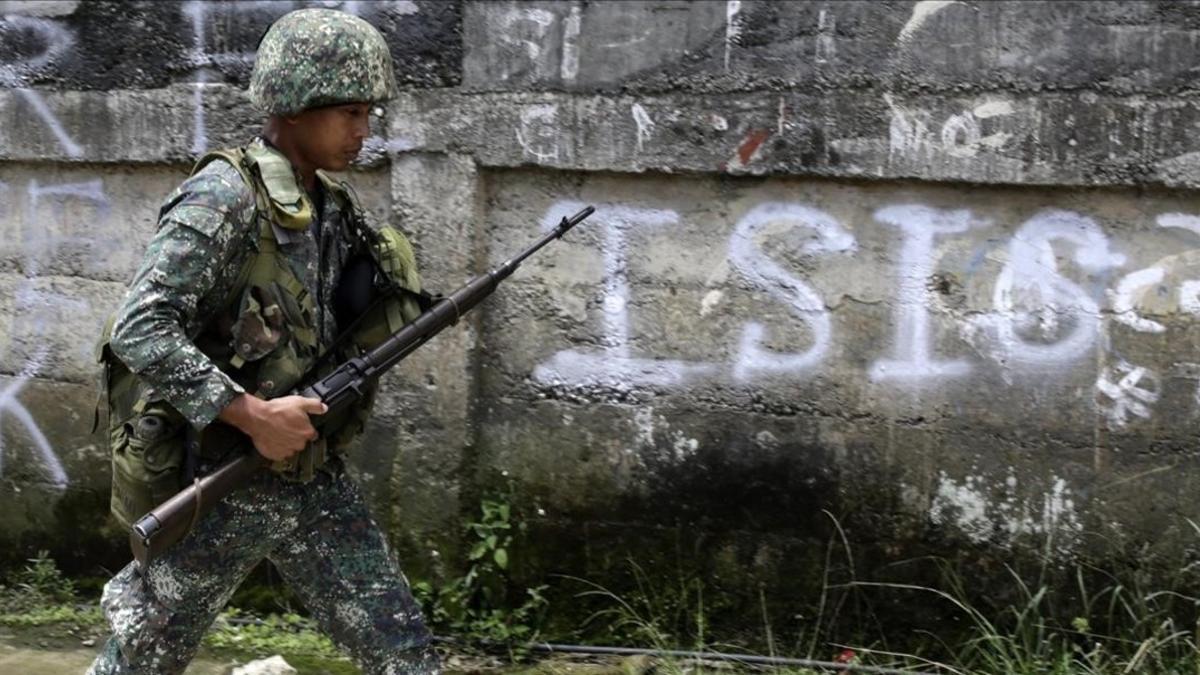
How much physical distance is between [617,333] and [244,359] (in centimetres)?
134

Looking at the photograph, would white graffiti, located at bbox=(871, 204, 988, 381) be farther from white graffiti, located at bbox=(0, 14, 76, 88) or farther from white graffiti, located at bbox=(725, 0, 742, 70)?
white graffiti, located at bbox=(0, 14, 76, 88)

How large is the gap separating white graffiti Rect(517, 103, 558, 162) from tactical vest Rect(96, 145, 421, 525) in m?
1.08

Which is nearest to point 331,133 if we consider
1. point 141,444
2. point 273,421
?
point 273,421

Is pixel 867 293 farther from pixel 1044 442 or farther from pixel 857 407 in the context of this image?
pixel 1044 442

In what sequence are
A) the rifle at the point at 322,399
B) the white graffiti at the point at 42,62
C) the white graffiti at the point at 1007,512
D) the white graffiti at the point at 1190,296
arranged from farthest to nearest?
1. the white graffiti at the point at 42,62
2. the white graffiti at the point at 1007,512
3. the white graffiti at the point at 1190,296
4. the rifle at the point at 322,399

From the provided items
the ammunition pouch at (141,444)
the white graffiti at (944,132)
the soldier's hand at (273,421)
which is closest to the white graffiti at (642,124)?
the white graffiti at (944,132)

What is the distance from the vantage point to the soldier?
238cm

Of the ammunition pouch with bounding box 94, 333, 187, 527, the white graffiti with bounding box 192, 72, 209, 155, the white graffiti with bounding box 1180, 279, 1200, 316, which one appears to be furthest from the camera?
the white graffiti with bounding box 192, 72, 209, 155

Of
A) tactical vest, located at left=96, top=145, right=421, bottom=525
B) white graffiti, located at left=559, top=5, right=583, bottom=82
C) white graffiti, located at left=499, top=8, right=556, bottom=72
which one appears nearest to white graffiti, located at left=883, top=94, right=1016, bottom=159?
white graffiti, located at left=559, top=5, right=583, bottom=82

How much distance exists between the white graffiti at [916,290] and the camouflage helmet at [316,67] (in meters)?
1.48

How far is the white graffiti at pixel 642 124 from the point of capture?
3.45 meters

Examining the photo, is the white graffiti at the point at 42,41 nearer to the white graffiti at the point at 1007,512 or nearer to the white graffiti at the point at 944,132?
the white graffiti at the point at 944,132

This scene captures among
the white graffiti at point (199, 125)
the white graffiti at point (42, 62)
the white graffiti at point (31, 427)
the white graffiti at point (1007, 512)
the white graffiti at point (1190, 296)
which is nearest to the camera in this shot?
the white graffiti at point (1190, 296)

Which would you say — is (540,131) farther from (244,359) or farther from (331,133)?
(244,359)
